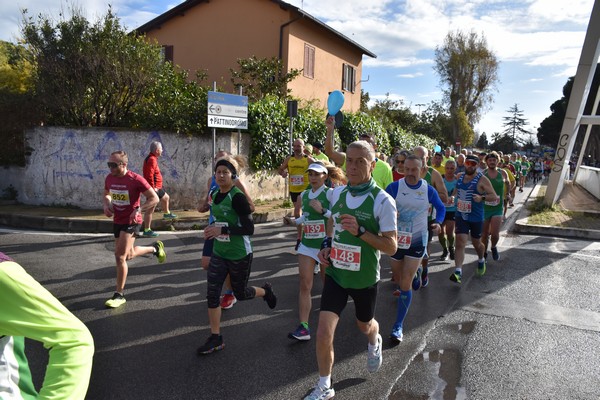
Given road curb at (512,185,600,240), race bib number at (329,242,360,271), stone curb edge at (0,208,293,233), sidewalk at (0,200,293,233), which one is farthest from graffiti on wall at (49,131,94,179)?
road curb at (512,185,600,240)

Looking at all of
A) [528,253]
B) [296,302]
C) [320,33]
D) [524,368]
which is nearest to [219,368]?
[296,302]

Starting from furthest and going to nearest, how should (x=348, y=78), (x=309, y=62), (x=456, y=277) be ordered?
(x=348, y=78), (x=309, y=62), (x=456, y=277)

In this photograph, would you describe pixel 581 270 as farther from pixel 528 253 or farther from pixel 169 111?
pixel 169 111

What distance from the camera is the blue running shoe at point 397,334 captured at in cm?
475

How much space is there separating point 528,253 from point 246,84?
12.7 metres

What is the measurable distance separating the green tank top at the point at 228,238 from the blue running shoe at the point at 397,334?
175cm

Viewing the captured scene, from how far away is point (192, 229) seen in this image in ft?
34.7

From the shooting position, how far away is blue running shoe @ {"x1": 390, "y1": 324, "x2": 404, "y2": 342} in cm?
475

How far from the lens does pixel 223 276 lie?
441cm

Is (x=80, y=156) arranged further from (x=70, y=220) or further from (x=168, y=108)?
(x=168, y=108)

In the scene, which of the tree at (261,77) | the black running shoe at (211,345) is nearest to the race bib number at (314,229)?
the black running shoe at (211,345)

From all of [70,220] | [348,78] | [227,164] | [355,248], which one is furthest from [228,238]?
[348,78]

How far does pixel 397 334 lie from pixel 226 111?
848cm

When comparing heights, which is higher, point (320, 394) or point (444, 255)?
point (320, 394)
